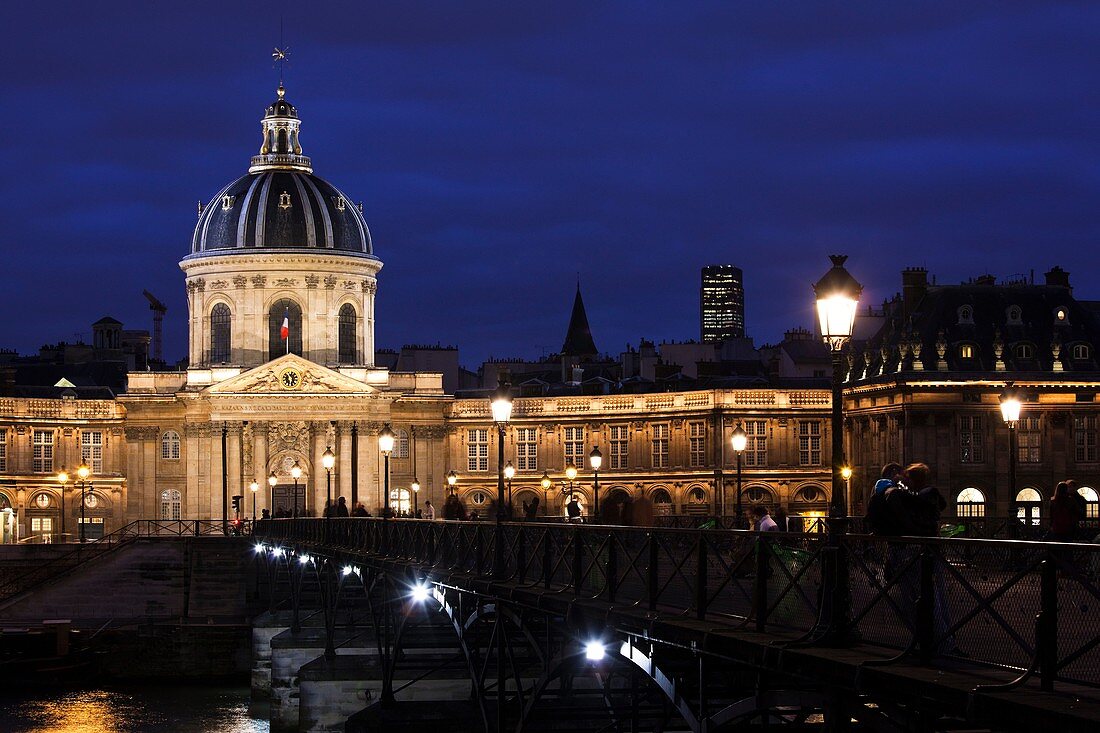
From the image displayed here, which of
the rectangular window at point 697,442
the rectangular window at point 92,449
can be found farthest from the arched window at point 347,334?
the rectangular window at point 697,442

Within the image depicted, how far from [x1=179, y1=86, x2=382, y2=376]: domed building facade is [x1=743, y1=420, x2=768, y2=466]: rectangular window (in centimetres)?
2366

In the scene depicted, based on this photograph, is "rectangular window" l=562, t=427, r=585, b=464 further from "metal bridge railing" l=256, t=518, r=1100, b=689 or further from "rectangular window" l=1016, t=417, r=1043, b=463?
"metal bridge railing" l=256, t=518, r=1100, b=689

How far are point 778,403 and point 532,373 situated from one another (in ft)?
126

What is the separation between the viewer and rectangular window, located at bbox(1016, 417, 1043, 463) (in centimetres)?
8394

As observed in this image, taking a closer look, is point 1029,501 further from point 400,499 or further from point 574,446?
point 400,499

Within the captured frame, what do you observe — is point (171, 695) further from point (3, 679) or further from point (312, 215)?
point (312, 215)

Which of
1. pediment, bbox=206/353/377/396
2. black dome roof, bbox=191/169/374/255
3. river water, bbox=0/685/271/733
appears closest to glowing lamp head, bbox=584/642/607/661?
river water, bbox=0/685/271/733

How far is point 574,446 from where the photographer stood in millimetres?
99000

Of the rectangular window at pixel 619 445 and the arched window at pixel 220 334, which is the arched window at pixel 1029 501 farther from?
the arched window at pixel 220 334

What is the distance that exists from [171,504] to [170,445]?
118 inches

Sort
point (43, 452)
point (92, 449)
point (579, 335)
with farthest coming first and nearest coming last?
1. point (579, 335)
2. point (92, 449)
3. point (43, 452)

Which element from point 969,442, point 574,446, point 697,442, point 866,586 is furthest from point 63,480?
point 866,586

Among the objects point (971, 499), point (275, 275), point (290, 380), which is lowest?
point (971, 499)

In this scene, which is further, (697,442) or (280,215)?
(280,215)
